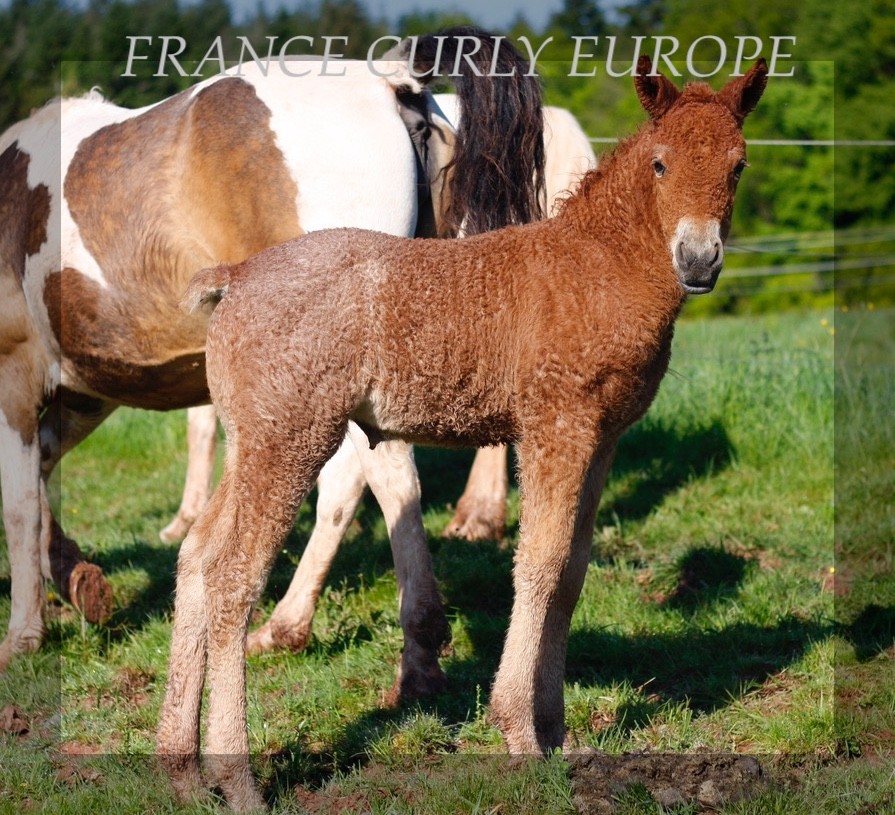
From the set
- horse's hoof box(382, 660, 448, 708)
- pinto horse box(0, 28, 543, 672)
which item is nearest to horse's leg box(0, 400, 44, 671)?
pinto horse box(0, 28, 543, 672)

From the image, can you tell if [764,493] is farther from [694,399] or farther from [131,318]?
[131,318]

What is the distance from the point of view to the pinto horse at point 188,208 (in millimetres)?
4793

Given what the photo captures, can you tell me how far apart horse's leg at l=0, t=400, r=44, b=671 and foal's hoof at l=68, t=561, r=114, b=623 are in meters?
0.19

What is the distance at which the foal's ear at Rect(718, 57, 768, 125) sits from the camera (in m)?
3.63

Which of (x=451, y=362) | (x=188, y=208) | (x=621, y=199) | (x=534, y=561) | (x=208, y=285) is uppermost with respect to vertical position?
(x=621, y=199)

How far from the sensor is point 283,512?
3570mm

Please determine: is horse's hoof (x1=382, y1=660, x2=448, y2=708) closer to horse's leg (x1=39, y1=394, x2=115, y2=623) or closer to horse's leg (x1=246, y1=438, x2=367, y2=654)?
horse's leg (x1=246, y1=438, x2=367, y2=654)

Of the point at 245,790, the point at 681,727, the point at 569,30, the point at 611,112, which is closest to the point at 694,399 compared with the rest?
the point at 681,727

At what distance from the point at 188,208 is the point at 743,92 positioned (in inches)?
99.3

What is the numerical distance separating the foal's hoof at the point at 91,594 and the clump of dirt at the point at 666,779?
276 cm

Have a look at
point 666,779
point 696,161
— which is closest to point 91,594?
point 666,779

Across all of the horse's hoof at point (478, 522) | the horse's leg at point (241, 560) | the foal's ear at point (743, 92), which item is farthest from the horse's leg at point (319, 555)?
the foal's ear at point (743, 92)

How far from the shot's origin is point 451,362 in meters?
3.61

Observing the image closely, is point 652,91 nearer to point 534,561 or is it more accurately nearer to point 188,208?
point 534,561
